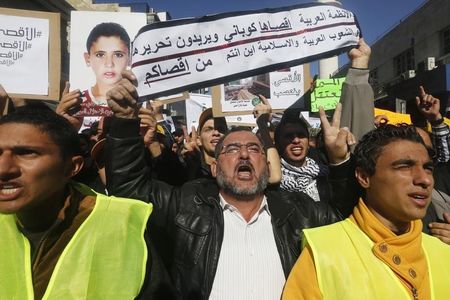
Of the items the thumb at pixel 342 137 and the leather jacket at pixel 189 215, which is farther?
the thumb at pixel 342 137

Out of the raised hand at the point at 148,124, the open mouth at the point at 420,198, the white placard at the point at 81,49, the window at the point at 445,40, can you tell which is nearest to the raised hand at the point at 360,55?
the open mouth at the point at 420,198

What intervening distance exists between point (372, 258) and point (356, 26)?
2013 mm

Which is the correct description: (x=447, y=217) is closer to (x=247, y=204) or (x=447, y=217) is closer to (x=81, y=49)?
(x=247, y=204)

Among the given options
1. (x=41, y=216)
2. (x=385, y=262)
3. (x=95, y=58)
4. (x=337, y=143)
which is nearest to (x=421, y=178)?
(x=385, y=262)

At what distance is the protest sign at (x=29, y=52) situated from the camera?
3.23 metres

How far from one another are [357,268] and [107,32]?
2.62 meters

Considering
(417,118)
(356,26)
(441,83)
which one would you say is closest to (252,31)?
(356,26)

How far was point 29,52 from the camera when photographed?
3.28 metres

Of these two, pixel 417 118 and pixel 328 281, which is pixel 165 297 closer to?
pixel 328 281

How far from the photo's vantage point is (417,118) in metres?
3.77

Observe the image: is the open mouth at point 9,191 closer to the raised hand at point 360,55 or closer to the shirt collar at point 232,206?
the shirt collar at point 232,206

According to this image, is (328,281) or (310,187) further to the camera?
(310,187)

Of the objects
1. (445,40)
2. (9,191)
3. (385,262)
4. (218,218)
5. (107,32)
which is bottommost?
(385,262)

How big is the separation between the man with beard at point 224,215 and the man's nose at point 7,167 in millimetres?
622
